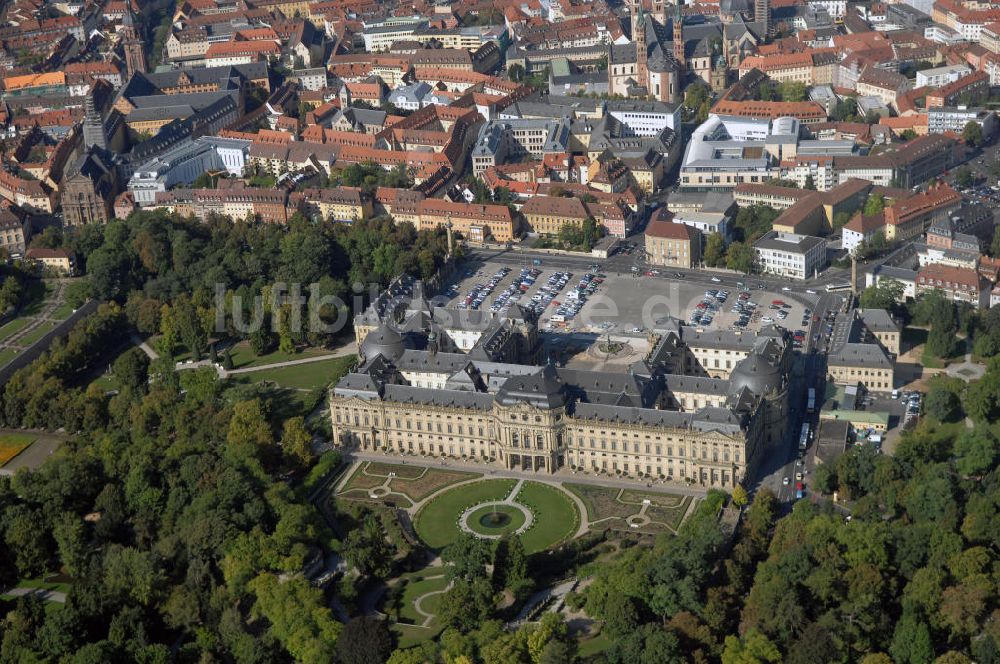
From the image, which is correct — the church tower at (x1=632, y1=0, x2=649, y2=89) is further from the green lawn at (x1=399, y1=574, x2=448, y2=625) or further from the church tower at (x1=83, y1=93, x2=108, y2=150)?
the green lawn at (x1=399, y1=574, x2=448, y2=625)

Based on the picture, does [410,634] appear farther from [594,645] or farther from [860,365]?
[860,365]

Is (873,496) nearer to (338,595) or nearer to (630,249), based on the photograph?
(338,595)

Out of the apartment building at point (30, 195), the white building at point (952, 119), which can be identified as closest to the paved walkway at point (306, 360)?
the apartment building at point (30, 195)

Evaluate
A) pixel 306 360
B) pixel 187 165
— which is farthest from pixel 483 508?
pixel 187 165

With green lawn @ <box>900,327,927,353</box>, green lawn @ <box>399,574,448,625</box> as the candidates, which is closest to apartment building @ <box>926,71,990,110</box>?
green lawn @ <box>900,327,927,353</box>

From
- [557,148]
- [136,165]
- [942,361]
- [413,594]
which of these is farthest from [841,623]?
[136,165]

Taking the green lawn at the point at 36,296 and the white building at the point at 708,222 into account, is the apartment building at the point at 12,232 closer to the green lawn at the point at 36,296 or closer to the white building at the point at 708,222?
the green lawn at the point at 36,296
